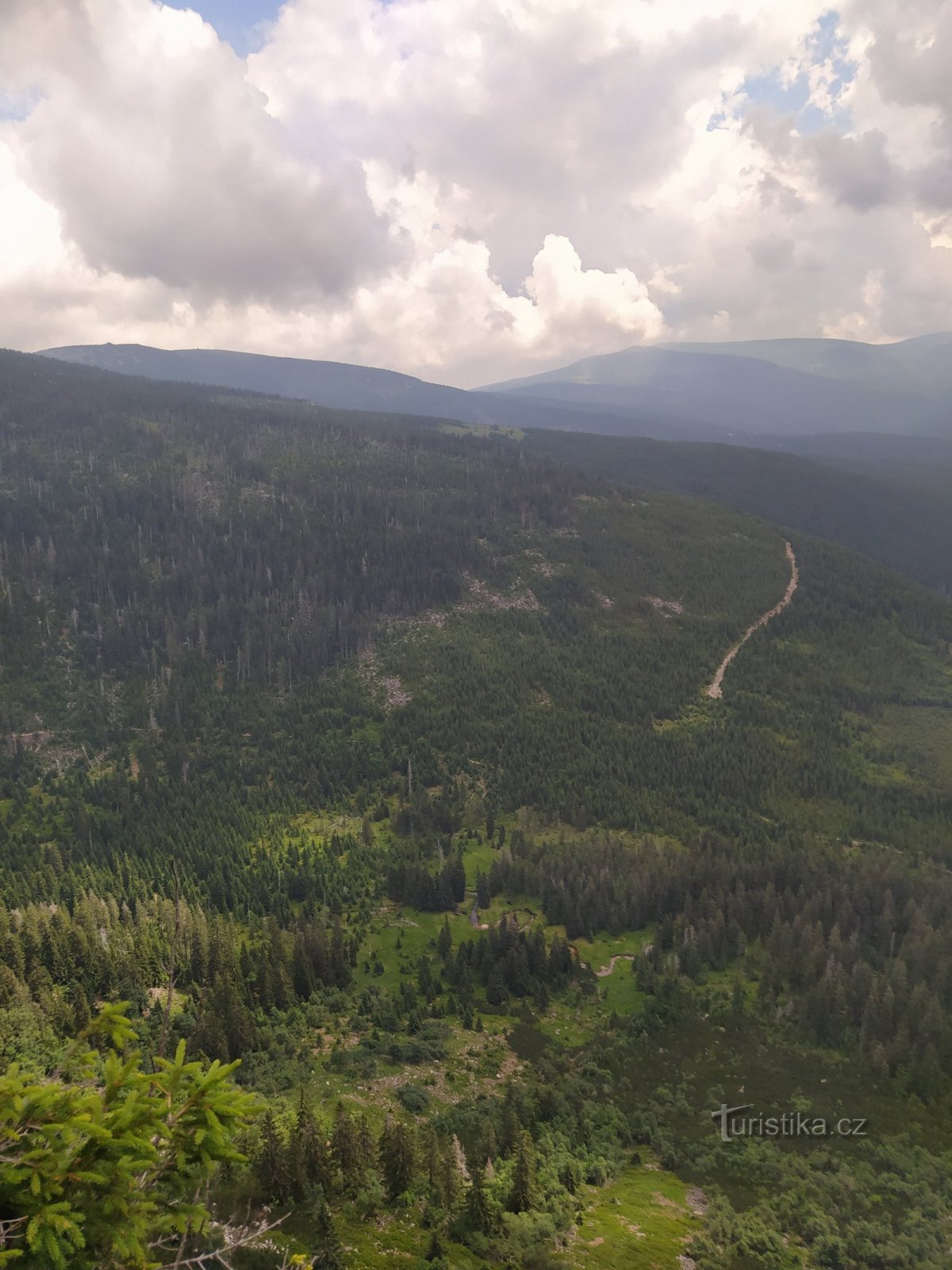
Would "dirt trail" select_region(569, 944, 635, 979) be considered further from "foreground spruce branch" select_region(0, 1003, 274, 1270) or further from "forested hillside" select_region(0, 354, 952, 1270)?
"foreground spruce branch" select_region(0, 1003, 274, 1270)

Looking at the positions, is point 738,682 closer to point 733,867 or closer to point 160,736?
point 733,867

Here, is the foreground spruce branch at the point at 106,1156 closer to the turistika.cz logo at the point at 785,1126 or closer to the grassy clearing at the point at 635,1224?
the grassy clearing at the point at 635,1224

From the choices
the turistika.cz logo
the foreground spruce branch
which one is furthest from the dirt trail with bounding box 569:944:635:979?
the foreground spruce branch

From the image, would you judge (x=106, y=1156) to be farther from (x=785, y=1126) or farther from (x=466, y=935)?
(x=466, y=935)

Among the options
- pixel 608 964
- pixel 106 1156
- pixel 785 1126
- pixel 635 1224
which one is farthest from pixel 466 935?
pixel 106 1156

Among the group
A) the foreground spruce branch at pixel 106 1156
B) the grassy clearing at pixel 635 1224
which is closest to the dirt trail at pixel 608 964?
the grassy clearing at pixel 635 1224

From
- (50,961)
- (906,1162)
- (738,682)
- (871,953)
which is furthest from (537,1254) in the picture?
(738,682)
